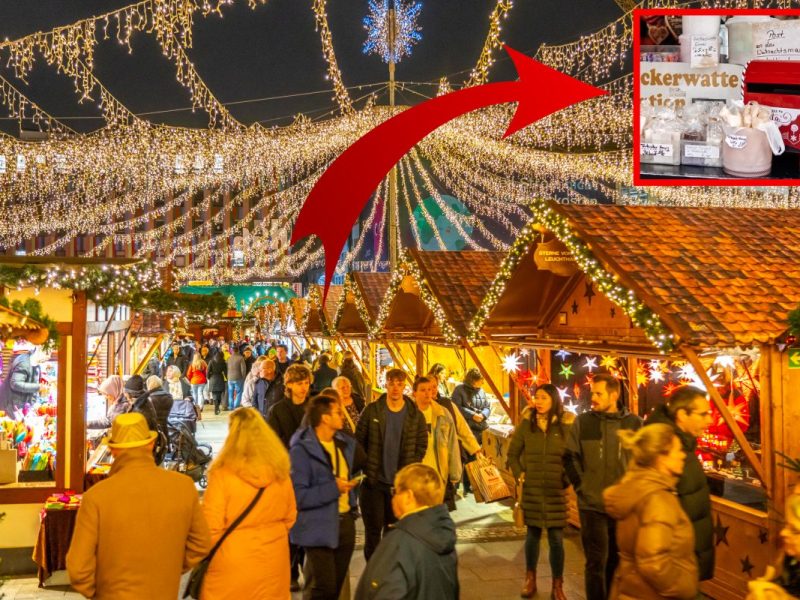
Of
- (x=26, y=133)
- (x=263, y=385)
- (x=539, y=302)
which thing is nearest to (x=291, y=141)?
(x=263, y=385)

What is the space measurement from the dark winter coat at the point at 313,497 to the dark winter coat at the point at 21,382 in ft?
15.3

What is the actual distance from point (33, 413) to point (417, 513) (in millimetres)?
6302

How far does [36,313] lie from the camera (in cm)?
644

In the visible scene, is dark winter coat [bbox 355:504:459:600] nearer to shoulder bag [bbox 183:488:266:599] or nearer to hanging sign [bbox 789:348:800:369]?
shoulder bag [bbox 183:488:266:599]

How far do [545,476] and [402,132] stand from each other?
9.76ft

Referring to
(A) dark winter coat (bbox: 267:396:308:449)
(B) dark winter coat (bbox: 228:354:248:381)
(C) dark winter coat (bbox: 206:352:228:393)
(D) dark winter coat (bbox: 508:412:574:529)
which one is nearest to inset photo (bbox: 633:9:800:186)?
(D) dark winter coat (bbox: 508:412:574:529)

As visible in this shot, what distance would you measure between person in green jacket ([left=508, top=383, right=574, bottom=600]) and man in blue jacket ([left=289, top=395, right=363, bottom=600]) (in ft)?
5.59

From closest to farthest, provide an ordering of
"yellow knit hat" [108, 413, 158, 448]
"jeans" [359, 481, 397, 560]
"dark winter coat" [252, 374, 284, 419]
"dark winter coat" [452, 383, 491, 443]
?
"yellow knit hat" [108, 413, 158, 448]
"jeans" [359, 481, 397, 560]
"dark winter coat" [452, 383, 491, 443]
"dark winter coat" [252, 374, 284, 419]

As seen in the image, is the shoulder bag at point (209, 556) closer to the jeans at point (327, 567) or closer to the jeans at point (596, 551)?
the jeans at point (327, 567)

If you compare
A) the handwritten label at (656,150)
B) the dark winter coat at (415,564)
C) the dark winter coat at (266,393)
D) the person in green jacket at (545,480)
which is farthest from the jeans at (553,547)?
the dark winter coat at (266,393)

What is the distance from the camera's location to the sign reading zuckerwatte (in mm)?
8531

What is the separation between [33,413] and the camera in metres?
8.16

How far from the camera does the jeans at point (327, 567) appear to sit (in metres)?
5.00

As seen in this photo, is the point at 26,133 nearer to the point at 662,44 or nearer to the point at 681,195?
the point at 681,195
